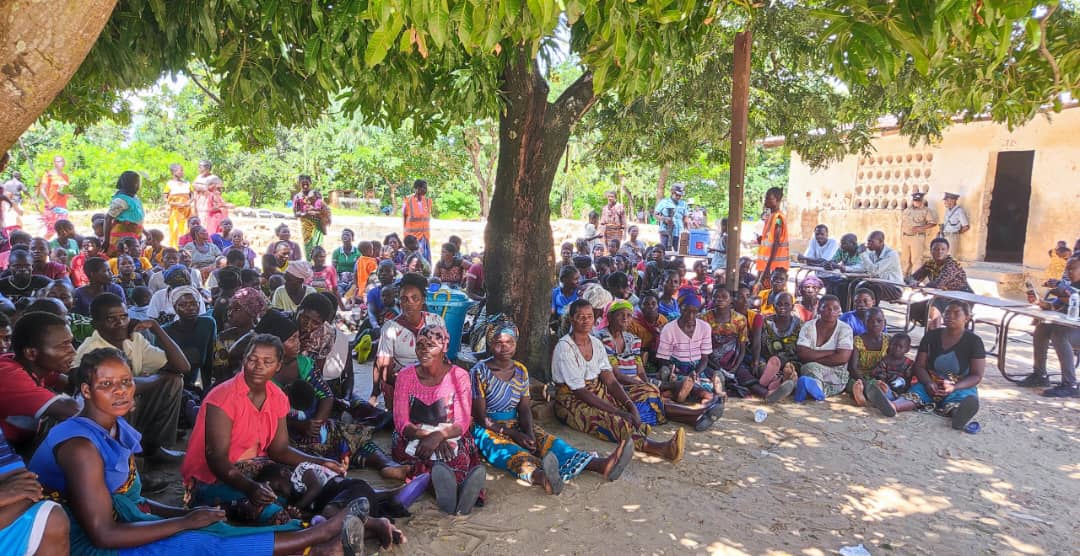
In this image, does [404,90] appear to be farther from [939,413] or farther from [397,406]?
[939,413]

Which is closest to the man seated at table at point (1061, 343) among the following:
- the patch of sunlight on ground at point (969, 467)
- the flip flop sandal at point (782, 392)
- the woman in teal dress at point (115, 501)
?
the patch of sunlight on ground at point (969, 467)

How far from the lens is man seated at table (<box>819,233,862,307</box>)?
28.9 feet

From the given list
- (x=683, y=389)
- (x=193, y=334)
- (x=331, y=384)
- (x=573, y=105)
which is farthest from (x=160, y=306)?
(x=683, y=389)

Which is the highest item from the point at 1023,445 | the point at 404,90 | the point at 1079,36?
the point at 1079,36

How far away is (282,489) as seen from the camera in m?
3.40

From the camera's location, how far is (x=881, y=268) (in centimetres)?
879

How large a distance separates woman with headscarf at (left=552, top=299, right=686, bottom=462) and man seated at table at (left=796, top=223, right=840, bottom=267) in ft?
17.9

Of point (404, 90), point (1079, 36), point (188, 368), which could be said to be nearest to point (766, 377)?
point (1079, 36)

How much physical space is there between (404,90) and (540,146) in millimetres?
1499

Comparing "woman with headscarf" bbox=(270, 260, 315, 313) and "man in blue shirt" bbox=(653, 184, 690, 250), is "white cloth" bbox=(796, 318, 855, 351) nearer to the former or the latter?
"woman with headscarf" bbox=(270, 260, 315, 313)

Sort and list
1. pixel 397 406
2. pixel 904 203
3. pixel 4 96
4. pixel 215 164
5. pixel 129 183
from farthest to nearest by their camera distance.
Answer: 1. pixel 215 164
2. pixel 904 203
3. pixel 129 183
4. pixel 397 406
5. pixel 4 96

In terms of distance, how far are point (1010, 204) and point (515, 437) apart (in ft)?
49.9

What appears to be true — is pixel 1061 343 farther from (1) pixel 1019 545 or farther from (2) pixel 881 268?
(1) pixel 1019 545

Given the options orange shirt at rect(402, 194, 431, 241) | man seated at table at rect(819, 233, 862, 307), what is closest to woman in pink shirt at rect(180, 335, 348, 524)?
orange shirt at rect(402, 194, 431, 241)
